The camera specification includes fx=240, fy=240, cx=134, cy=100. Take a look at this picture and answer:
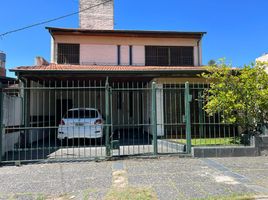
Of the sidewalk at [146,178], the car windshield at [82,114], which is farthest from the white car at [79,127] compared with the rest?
the sidewalk at [146,178]

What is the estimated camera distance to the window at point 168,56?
15.5m

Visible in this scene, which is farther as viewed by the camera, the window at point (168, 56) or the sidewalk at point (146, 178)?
the window at point (168, 56)

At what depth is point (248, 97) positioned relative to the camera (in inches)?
314

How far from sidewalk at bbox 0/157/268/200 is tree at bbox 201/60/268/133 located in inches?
57.5

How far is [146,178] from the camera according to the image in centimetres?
552

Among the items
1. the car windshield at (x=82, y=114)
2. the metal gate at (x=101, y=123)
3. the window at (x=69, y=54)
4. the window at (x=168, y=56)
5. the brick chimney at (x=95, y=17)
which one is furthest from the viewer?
the brick chimney at (x=95, y=17)

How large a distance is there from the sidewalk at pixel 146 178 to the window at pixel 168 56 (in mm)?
9209

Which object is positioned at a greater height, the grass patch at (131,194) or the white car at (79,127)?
the white car at (79,127)

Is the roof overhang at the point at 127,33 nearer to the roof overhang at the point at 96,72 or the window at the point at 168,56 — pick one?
the window at the point at 168,56

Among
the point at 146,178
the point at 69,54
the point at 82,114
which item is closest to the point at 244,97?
the point at 146,178

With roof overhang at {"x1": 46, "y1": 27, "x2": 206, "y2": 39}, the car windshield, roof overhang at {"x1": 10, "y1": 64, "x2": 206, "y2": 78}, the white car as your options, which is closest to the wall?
roof overhang at {"x1": 46, "y1": 27, "x2": 206, "y2": 39}

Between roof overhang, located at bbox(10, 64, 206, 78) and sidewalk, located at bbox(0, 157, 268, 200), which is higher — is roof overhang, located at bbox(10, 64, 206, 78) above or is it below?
above

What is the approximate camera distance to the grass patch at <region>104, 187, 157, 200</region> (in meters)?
4.41

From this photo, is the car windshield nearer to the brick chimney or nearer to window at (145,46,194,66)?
window at (145,46,194,66)
